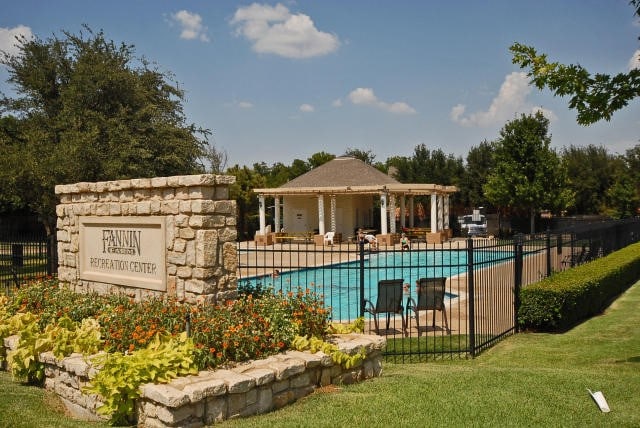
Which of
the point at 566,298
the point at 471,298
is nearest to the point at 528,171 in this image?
the point at 566,298

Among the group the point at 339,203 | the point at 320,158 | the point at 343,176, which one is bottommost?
the point at 339,203

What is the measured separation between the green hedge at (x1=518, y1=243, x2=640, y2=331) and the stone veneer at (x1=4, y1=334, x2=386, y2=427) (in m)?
Answer: 4.40

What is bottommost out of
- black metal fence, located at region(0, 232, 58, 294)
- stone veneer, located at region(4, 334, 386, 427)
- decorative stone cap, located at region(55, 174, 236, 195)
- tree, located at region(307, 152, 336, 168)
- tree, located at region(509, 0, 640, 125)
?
stone veneer, located at region(4, 334, 386, 427)

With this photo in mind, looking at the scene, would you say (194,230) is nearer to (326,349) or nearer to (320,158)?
(326,349)

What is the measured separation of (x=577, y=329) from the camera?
9.89 metres

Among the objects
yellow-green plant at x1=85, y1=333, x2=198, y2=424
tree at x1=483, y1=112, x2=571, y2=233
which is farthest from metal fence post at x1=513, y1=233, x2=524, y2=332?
tree at x1=483, y1=112, x2=571, y2=233

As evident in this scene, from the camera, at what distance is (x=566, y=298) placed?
9766mm

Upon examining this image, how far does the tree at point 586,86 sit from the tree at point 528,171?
23.7m

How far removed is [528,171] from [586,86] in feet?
81.7

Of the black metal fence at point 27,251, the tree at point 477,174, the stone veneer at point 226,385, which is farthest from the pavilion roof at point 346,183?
the stone veneer at point 226,385

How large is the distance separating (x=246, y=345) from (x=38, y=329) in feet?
9.60

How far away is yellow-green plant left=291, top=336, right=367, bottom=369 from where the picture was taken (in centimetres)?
590

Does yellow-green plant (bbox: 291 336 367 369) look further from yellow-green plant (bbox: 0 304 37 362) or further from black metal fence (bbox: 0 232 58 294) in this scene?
black metal fence (bbox: 0 232 58 294)

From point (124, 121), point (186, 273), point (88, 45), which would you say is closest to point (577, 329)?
point (186, 273)
